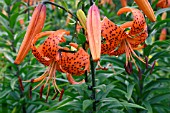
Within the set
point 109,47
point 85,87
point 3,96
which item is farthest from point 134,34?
point 3,96

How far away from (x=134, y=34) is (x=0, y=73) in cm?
88

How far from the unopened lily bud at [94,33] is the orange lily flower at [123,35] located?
213mm

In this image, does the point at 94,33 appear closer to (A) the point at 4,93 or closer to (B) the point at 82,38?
(B) the point at 82,38

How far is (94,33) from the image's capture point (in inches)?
48.3

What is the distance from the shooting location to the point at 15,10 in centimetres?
247

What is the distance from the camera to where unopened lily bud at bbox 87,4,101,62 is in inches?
45.2

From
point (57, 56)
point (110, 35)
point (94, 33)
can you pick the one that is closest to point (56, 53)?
point (57, 56)

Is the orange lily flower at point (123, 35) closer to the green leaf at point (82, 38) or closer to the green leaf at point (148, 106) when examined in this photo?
the green leaf at point (82, 38)

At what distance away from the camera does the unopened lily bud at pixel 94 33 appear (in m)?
1.15

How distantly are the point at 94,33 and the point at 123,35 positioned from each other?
468mm

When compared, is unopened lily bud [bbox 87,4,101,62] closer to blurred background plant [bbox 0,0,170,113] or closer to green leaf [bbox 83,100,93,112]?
blurred background plant [bbox 0,0,170,113]

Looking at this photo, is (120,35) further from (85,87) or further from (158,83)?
(158,83)

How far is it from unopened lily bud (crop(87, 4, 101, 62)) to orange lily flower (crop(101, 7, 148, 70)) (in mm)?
213

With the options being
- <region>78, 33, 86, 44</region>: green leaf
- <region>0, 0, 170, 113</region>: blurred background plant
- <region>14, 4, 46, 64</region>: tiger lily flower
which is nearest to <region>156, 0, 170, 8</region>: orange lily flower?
<region>0, 0, 170, 113</region>: blurred background plant
